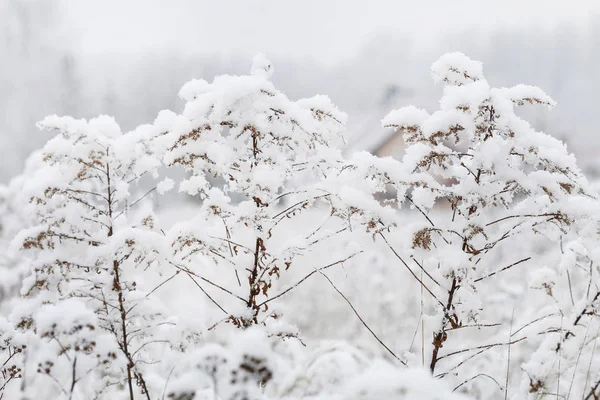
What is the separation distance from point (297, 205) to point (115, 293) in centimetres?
102

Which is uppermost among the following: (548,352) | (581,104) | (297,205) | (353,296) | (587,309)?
(581,104)

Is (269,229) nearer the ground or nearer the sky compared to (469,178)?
nearer the ground

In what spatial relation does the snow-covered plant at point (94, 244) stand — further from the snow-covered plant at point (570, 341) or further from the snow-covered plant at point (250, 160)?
the snow-covered plant at point (570, 341)

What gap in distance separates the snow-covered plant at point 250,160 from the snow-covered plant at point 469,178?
0.31m

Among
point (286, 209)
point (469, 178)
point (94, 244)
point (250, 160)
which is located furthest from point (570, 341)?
point (94, 244)

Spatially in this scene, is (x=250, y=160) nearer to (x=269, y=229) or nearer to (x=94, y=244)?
(x=269, y=229)

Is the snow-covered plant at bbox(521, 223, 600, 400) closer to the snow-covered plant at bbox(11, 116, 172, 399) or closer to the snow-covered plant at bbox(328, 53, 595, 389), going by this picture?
the snow-covered plant at bbox(328, 53, 595, 389)

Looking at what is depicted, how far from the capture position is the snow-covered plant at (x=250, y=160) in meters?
2.25

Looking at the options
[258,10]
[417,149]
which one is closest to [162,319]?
[417,149]

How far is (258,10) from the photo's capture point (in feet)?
65.8

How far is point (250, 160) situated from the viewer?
2.44m

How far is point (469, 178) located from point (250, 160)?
3.70 feet

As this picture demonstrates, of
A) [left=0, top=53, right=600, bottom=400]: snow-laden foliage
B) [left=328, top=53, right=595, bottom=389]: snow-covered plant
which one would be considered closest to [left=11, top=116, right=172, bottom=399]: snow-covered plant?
[left=0, top=53, right=600, bottom=400]: snow-laden foliage

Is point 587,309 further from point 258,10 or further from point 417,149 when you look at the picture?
point 258,10
